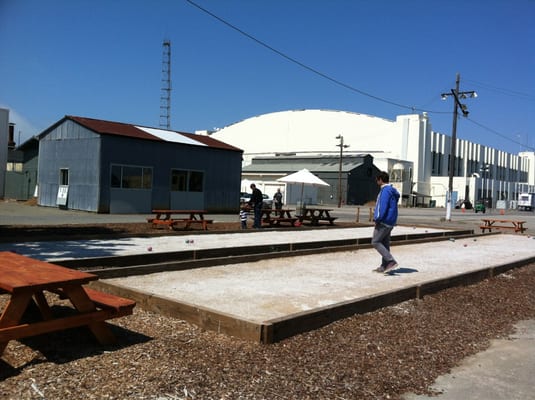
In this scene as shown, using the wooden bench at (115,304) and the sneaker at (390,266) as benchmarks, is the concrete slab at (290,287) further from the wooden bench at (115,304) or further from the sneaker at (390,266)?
the wooden bench at (115,304)

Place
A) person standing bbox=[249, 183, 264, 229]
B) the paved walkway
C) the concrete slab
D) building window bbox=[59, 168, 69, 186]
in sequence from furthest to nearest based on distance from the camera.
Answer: building window bbox=[59, 168, 69, 186] → person standing bbox=[249, 183, 264, 229] → the concrete slab → the paved walkway

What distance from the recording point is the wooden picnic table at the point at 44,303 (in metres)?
3.86

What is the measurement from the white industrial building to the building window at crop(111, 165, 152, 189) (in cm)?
3962

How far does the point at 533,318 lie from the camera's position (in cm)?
681

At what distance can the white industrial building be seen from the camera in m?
74.7

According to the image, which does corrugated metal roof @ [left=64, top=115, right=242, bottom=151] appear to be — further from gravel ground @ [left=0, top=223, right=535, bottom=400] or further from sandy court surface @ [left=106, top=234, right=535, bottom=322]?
gravel ground @ [left=0, top=223, right=535, bottom=400]

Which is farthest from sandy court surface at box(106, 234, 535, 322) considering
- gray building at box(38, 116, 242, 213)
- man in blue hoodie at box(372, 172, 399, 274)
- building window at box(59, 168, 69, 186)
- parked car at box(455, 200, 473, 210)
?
parked car at box(455, 200, 473, 210)

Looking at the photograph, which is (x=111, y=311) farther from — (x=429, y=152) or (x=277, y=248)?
(x=429, y=152)

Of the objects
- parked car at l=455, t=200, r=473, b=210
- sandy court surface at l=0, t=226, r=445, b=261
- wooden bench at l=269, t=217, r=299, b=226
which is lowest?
sandy court surface at l=0, t=226, r=445, b=261

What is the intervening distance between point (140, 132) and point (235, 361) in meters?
24.4

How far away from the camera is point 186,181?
2825 cm

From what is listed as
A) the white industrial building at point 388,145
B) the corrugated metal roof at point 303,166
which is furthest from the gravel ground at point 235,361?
the white industrial building at point 388,145

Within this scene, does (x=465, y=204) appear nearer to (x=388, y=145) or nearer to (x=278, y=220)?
(x=388, y=145)

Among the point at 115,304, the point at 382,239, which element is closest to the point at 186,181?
the point at 382,239
